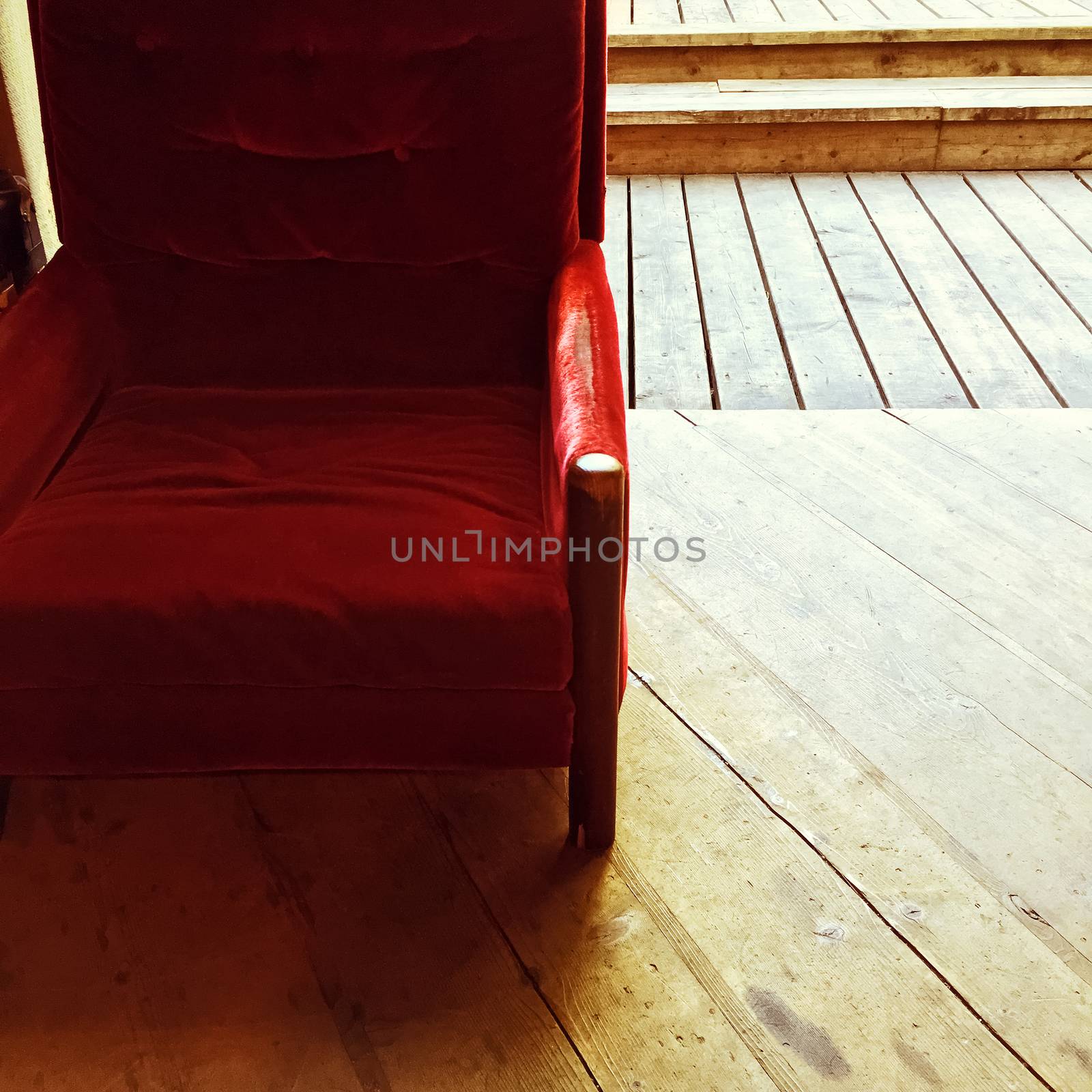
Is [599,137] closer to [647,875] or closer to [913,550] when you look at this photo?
[913,550]

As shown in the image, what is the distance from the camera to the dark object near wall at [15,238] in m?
1.64

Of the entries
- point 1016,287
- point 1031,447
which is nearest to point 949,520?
point 1031,447

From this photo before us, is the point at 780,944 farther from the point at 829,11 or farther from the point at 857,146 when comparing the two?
the point at 829,11

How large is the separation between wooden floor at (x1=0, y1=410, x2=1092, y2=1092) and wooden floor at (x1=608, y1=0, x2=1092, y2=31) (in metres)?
3.08

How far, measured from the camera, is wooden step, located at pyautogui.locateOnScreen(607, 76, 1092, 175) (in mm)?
3475

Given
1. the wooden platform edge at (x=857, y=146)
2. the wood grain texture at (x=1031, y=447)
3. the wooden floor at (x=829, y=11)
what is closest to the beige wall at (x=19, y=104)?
the wood grain texture at (x=1031, y=447)

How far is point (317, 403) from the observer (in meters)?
1.50

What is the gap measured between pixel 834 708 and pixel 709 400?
96cm

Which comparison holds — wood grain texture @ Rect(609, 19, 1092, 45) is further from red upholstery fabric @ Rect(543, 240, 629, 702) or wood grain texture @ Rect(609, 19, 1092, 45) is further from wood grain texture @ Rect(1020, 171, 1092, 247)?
red upholstery fabric @ Rect(543, 240, 629, 702)

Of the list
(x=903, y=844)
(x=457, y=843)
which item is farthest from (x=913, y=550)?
(x=457, y=843)

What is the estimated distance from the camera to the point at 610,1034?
3.67ft

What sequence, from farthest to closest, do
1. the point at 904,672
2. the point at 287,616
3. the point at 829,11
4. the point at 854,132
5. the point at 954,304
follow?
the point at 829,11, the point at 854,132, the point at 954,304, the point at 904,672, the point at 287,616

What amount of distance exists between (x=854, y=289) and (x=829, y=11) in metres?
2.05

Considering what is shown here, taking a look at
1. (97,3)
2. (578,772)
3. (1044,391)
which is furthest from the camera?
(1044,391)
